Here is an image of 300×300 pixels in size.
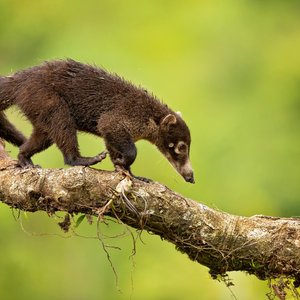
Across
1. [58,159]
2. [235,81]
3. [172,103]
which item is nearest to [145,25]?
[235,81]

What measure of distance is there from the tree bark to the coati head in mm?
1574

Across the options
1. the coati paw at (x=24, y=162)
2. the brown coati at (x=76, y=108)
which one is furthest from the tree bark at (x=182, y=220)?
the brown coati at (x=76, y=108)

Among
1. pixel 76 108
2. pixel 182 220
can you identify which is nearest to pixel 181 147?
pixel 76 108

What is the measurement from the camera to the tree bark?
8180mm

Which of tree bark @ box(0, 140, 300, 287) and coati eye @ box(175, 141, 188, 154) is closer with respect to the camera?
tree bark @ box(0, 140, 300, 287)

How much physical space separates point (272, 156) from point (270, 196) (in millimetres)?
1038

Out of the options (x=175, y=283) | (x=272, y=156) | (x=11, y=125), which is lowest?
(x=175, y=283)

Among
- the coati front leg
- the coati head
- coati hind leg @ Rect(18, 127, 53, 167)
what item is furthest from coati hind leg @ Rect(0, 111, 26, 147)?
the coati head

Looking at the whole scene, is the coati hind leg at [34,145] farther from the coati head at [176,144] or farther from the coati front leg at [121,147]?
the coati head at [176,144]

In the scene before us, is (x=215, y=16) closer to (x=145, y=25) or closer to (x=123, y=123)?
(x=145, y=25)

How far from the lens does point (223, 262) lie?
8.39m

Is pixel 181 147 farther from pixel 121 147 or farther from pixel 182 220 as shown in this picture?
pixel 182 220

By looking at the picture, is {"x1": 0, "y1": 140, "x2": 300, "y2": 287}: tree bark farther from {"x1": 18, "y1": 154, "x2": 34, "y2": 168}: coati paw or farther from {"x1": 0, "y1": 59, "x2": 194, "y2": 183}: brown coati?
{"x1": 0, "y1": 59, "x2": 194, "y2": 183}: brown coati

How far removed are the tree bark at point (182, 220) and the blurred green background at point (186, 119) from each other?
172 inches
